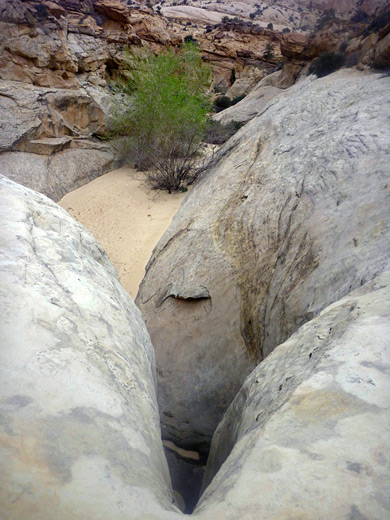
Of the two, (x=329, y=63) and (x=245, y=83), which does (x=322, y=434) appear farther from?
(x=245, y=83)

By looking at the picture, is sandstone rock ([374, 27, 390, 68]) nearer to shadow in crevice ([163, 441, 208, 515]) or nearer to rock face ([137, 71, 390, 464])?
rock face ([137, 71, 390, 464])

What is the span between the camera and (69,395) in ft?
3.26

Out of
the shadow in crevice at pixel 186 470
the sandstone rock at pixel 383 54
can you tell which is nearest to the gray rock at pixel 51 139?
the sandstone rock at pixel 383 54

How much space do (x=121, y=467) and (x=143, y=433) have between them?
0.73 feet

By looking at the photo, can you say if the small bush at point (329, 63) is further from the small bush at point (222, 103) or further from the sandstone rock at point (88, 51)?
the small bush at point (222, 103)

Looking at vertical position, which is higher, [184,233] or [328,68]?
[328,68]

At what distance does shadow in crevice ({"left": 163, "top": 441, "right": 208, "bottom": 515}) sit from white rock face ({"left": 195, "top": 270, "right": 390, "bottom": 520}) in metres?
0.77

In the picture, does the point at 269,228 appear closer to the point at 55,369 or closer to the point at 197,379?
the point at 197,379

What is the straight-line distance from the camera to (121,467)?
0.87 m

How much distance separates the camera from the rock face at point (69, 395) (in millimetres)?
762

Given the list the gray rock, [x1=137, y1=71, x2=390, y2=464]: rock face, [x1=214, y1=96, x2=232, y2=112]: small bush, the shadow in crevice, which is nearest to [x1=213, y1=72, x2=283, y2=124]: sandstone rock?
the gray rock

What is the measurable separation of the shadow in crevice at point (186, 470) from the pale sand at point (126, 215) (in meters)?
3.10

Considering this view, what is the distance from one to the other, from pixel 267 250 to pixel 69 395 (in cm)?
201

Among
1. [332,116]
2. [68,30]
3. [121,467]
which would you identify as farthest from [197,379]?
[68,30]
